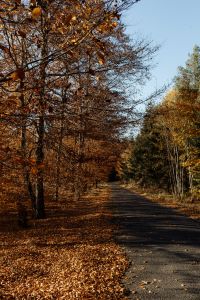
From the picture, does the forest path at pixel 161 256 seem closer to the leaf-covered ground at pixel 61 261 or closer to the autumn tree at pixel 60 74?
the leaf-covered ground at pixel 61 261

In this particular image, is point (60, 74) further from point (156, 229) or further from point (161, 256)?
point (156, 229)

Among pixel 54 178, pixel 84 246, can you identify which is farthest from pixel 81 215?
pixel 84 246

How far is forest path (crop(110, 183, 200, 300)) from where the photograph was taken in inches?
324

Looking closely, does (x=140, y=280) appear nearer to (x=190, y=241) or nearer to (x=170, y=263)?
(x=170, y=263)

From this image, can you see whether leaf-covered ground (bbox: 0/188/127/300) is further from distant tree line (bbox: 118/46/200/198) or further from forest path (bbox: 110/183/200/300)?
distant tree line (bbox: 118/46/200/198)

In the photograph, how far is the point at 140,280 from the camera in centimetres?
896

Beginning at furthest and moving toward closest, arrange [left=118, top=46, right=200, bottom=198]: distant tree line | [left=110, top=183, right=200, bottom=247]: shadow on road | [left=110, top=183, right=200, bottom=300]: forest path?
[left=118, top=46, right=200, bottom=198]: distant tree line, [left=110, top=183, right=200, bottom=247]: shadow on road, [left=110, top=183, right=200, bottom=300]: forest path

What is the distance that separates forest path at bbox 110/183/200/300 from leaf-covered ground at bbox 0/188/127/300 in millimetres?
440

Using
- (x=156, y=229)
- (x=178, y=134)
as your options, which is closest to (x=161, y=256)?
(x=156, y=229)

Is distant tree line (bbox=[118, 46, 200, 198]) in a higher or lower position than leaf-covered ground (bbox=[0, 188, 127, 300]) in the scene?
higher

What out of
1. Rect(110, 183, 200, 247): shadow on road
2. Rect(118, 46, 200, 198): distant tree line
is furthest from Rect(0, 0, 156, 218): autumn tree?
Rect(110, 183, 200, 247): shadow on road

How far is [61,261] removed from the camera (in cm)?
1112

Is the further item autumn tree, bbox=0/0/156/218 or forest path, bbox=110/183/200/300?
forest path, bbox=110/183/200/300

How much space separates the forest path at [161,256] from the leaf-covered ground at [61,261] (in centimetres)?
44
